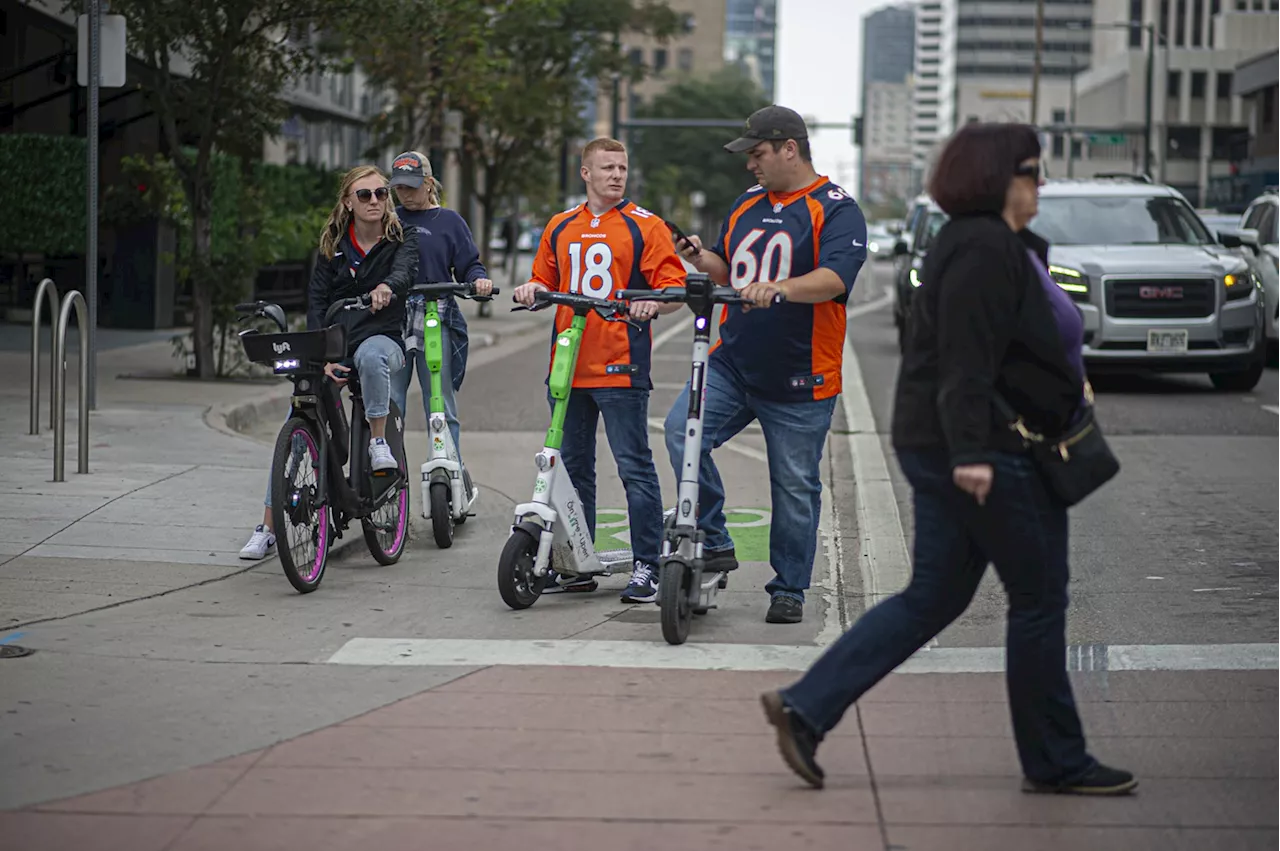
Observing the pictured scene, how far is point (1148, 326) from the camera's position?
17188 mm

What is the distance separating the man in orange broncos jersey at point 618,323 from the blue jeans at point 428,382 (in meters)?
1.61

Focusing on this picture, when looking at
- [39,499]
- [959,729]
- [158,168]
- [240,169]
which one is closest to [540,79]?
[240,169]

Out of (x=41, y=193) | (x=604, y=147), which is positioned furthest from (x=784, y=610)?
(x=41, y=193)

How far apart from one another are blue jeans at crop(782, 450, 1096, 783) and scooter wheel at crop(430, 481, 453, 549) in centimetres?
422

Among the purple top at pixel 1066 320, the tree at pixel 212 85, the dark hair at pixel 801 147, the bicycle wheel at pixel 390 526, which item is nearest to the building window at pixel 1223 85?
the tree at pixel 212 85

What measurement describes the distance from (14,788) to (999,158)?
9.97ft

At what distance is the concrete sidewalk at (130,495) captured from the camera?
25.4 ft

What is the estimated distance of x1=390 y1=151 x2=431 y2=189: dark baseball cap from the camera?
30.6 feet

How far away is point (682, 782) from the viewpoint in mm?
4969

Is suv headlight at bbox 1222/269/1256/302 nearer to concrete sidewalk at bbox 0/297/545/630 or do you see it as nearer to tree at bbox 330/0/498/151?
tree at bbox 330/0/498/151

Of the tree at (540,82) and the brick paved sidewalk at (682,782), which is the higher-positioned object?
the tree at (540,82)

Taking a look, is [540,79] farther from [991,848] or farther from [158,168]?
[991,848]

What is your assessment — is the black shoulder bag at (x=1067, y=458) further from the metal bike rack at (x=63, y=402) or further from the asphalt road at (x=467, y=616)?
the metal bike rack at (x=63, y=402)

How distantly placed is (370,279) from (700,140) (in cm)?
8742
